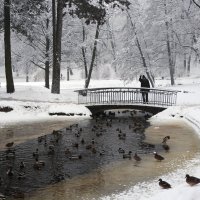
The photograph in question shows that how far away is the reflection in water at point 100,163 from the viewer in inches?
464

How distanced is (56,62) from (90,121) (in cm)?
791

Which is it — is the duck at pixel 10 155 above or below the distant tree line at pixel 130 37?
below

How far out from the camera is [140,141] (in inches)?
737

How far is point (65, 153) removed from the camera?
1577cm

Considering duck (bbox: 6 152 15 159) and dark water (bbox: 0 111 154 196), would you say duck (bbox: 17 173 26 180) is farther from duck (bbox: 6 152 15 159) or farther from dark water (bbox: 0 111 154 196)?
duck (bbox: 6 152 15 159)

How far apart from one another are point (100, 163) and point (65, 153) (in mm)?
1815

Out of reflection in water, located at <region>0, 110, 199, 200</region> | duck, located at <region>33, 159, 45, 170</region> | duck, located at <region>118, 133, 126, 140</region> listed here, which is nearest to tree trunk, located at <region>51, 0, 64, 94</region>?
reflection in water, located at <region>0, 110, 199, 200</region>

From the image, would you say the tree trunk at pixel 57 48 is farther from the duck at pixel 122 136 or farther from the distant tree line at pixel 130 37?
the duck at pixel 122 136

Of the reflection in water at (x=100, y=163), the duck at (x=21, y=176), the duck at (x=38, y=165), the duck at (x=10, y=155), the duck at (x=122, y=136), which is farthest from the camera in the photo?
the duck at (x=122, y=136)

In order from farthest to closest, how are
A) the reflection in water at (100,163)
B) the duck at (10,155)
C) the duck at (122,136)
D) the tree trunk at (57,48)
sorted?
the tree trunk at (57,48)
the duck at (122,136)
the duck at (10,155)
the reflection in water at (100,163)

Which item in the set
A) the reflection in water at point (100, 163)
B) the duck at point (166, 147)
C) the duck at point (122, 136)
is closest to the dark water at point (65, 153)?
the reflection in water at point (100, 163)

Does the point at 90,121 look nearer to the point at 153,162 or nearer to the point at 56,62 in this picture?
the point at 56,62

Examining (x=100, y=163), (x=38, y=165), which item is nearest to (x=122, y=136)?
(x=100, y=163)

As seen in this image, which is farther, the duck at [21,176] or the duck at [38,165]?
the duck at [38,165]
